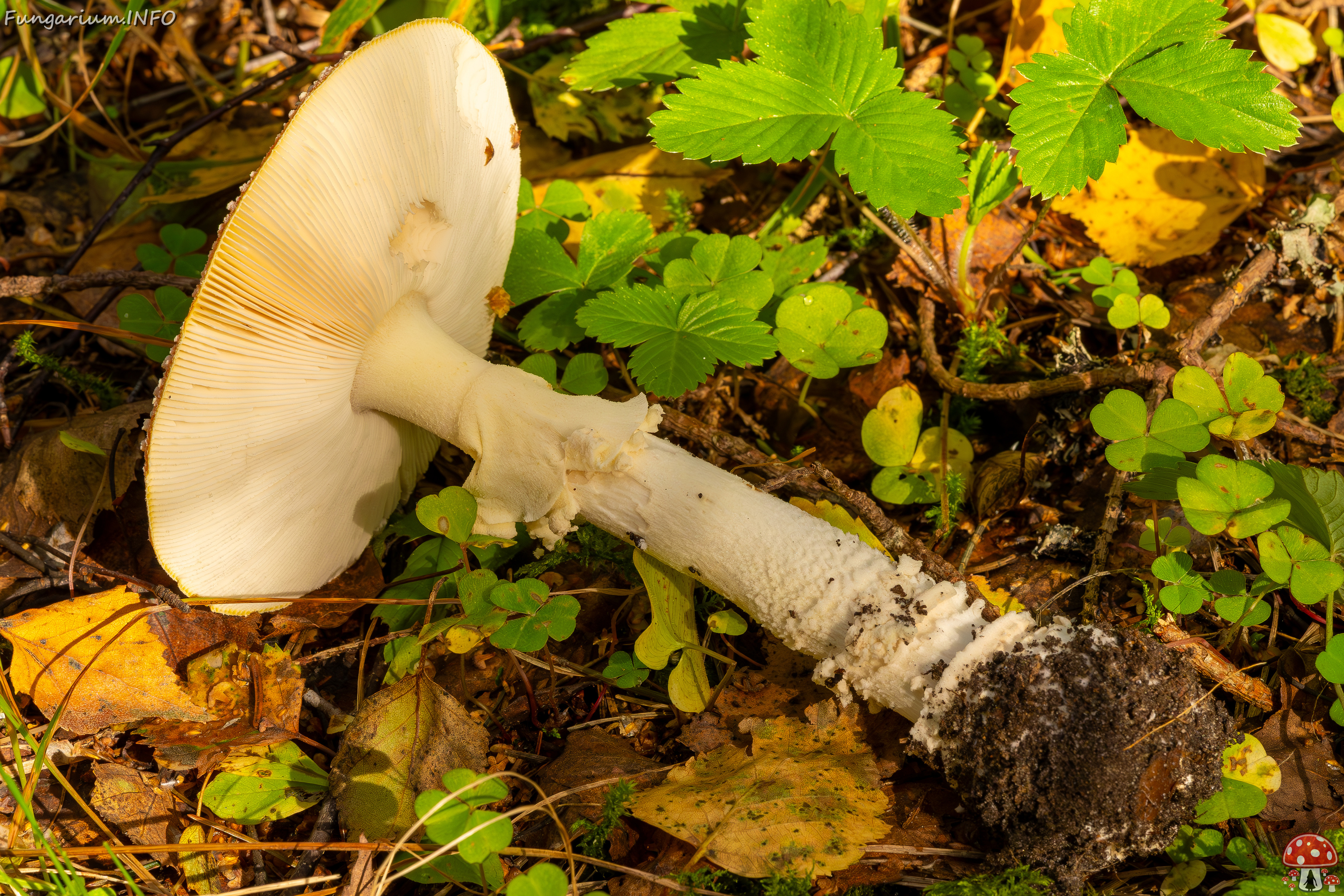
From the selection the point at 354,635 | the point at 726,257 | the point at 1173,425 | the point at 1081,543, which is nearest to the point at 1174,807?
the point at 1081,543

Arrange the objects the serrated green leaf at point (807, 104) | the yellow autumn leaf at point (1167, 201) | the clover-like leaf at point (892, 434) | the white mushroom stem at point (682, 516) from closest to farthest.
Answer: the white mushroom stem at point (682, 516)
the serrated green leaf at point (807, 104)
the clover-like leaf at point (892, 434)
the yellow autumn leaf at point (1167, 201)

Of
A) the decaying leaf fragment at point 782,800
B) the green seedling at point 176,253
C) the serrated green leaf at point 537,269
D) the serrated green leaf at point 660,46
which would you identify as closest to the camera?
the decaying leaf fragment at point 782,800

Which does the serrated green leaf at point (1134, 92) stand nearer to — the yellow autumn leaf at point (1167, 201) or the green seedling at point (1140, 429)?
the green seedling at point (1140, 429)

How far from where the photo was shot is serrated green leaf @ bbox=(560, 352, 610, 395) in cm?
284

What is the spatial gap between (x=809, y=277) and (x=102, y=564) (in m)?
2.79

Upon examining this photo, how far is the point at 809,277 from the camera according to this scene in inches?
128

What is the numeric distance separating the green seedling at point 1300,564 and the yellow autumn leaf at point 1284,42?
7.86 feet

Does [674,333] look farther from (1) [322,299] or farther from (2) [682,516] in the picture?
(1) [322,299]

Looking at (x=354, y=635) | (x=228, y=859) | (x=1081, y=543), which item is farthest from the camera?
(x=354, y=635)

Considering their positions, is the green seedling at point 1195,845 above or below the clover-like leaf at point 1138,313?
below

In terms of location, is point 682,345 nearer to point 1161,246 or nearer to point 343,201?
point 343,201

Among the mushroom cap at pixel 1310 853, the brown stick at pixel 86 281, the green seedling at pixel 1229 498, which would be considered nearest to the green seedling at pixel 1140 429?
the green seedling at pixel 1229 498

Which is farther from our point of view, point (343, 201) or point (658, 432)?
point (658, 432)

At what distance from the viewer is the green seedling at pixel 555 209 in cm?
324
